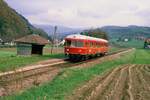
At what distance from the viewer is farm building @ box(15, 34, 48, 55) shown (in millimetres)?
58938

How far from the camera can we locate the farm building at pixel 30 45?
5894 centimetres

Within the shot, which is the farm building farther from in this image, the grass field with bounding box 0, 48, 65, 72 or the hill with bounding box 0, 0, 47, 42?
the hill with bounding box 0, 0, 47, 42

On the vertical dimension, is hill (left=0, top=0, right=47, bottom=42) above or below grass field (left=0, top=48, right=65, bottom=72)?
above

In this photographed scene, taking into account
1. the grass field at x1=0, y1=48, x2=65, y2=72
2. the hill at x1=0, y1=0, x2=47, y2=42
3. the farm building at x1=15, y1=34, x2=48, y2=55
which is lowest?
the grass field at x1=0, y1=48, x2=65, y2=72

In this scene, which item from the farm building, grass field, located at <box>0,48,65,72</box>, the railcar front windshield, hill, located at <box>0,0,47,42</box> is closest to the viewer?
grass field, located at <box>0,48,65,72</box>

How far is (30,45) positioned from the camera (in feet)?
196

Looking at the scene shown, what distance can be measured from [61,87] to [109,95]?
317 cm

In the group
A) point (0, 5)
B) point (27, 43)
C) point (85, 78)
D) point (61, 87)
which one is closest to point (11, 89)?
point (61, 87)

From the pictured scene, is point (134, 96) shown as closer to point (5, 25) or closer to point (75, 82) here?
point (75, 82)

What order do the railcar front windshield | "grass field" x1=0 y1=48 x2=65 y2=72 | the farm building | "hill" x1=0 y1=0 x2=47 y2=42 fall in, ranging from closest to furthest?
"grass field" x1=0 y1=48 x2=65 y2=72 → the railcar front windshield → the farm building → "hill" x1=0 y1=0 x2=47 y2=42

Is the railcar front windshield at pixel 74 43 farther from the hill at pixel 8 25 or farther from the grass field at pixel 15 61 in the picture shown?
the hill at pixel 8 25

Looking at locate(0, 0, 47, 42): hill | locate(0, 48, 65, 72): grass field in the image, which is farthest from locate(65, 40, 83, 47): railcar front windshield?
locate(0, 0, 47, 42): hill

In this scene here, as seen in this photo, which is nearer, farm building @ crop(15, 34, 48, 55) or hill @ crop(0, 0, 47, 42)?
farm building @ crop(15, 34, 48, 55)

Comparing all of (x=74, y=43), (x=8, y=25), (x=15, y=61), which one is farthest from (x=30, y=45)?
(x=8, y=25)
